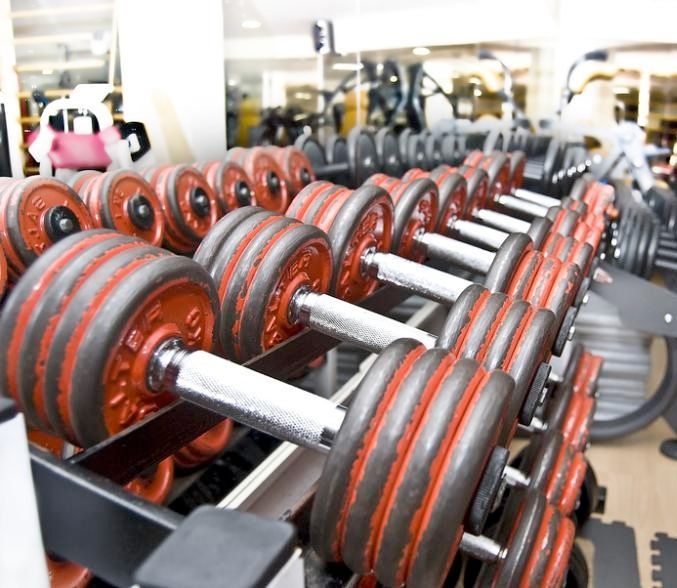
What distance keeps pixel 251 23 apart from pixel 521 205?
0.95 meters

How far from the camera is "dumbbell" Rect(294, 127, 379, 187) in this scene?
82.7 inches

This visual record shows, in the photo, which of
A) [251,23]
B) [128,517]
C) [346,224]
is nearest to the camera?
[128,517]

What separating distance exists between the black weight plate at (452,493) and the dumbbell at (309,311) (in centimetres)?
18

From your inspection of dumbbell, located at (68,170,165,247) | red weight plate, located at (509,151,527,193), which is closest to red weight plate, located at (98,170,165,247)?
dumbbell, located at (68,170,165,247)

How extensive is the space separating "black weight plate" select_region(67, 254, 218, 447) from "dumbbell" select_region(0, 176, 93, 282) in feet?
1.50

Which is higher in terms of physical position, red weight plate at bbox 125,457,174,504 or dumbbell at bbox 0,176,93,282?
dumbbell at bbox 0,176,93,282

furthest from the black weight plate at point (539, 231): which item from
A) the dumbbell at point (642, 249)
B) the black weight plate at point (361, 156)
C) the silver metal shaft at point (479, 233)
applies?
the black weight plate at point (361, 156)

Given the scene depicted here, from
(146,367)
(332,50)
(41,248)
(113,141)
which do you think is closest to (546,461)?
(146,367)

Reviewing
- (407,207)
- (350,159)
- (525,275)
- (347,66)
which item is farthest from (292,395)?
(347,66)

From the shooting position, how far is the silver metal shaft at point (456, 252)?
1.17 m

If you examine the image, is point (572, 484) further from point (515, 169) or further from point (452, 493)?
point (515, 169)

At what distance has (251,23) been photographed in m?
1.73

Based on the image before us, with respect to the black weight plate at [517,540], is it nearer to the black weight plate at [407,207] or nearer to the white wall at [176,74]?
the black weight plate at [407,207]

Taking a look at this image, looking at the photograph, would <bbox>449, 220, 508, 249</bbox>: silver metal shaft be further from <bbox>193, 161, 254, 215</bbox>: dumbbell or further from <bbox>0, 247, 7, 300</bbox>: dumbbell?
<bbox>0, 247, 7, 300</bbox>: dumbbell
